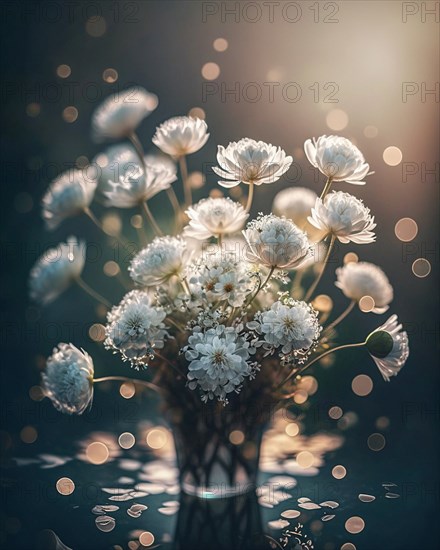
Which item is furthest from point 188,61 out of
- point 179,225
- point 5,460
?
point 5,460

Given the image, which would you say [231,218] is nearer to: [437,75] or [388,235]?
[388,235]

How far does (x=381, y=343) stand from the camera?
2.43 ft

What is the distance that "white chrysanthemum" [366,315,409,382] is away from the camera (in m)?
0.74

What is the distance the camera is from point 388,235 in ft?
4.68

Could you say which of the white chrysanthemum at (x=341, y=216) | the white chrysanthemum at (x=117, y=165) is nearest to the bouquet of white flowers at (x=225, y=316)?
the white chrysanthemum at (x=341, y=216)

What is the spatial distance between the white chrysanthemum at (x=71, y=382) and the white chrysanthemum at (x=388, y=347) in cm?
29

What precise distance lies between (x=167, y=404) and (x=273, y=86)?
0.85 meters

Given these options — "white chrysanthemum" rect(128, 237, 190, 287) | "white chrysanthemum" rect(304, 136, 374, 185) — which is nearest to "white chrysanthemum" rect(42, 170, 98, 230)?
"white chrysanthemum" rect(128, 237, 190, 287)

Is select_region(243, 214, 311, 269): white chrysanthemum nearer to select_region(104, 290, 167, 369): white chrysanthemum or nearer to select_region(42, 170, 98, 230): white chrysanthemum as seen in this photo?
select_region(104, 290, 167, 369): white chrysanthemum

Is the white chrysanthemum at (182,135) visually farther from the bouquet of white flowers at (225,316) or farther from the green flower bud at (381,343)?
the green flower bud at (381,343)

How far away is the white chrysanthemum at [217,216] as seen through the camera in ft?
2.48

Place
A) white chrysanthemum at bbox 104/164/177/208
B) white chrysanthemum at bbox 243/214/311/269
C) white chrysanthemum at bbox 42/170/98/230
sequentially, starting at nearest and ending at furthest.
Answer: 1. white chrysanthemum at bbox 243/214/311/269
2. white chrysanthemum at bbox 104/164/177/208
3. white chrysanthemum at bbox 42/170/98/230

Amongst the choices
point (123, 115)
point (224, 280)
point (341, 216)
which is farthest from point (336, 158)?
point (123, 115)

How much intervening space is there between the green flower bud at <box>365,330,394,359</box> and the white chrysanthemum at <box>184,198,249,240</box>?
18cm
